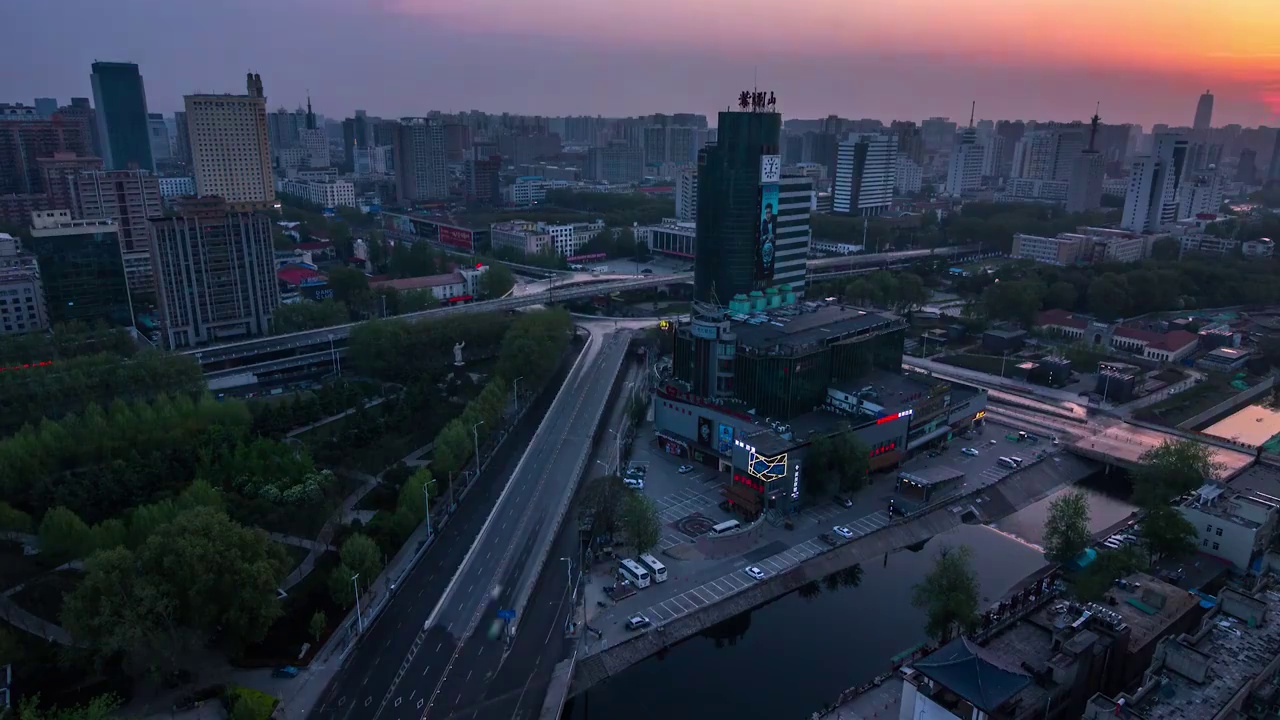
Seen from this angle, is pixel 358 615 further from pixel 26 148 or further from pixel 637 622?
pixel 26 148

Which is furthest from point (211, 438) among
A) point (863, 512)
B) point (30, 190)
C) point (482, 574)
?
point (30, 190)

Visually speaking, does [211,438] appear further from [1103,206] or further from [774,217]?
[1103,206]

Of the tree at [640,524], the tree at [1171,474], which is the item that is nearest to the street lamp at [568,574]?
the tree at [640,524]

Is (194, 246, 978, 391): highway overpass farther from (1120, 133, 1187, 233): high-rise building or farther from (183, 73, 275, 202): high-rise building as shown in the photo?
(1120, 133, 1187, 233): high-rise building

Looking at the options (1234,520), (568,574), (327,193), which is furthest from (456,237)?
(1234,520)

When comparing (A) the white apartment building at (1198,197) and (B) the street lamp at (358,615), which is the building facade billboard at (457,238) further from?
(A) the white apartment building at (1198,197)

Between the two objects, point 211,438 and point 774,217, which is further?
point 774,217
